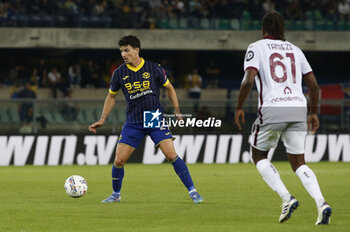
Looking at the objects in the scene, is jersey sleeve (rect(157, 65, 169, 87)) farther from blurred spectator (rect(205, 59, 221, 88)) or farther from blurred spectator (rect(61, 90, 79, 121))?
blurred spectator (rect(205, 59, 221, 88))

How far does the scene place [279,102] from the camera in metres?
6.80

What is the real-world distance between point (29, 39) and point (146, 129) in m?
21.6

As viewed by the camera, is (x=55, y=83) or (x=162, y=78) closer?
(x=162, y=78)

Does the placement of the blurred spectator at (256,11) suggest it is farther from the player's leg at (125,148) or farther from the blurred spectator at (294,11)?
the player's leg at (125,148)

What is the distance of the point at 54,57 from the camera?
105ft

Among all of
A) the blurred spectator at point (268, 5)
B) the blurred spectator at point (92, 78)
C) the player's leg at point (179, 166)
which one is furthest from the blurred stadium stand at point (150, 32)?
the player's leg at point (179, 166)

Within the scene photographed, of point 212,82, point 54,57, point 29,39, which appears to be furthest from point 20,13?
point 212,82

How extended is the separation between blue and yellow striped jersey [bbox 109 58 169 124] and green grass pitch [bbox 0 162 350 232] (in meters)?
1.18

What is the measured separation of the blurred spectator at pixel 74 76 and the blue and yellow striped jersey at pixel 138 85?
740 inches

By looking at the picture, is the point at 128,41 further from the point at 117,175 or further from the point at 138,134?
the point at 117,175

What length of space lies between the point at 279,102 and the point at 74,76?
22018mm

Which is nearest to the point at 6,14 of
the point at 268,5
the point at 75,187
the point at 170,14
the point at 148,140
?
the point at 170,14

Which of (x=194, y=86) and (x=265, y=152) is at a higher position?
(x=265, y=152)

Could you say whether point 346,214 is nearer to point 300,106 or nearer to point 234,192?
point 300,106
